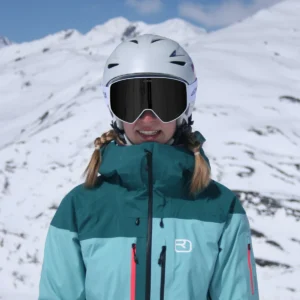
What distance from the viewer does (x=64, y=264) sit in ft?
6.97

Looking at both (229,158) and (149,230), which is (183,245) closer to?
(149,230)

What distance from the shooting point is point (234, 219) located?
2176mm

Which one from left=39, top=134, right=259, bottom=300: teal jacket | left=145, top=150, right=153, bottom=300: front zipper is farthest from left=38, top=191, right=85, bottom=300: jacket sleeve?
left=145, top=150, right=153, bottom=300: front zipper

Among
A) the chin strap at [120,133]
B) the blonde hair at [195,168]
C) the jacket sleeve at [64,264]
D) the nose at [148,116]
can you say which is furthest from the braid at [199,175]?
the jacket sleeve at [64,264]

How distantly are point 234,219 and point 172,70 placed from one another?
867mm

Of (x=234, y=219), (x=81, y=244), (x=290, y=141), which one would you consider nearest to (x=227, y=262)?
(x=234, y=219)

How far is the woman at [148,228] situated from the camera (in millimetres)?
2049

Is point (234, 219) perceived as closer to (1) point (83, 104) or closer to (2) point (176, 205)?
(2) point (176, 205)

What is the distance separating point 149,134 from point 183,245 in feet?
2.05

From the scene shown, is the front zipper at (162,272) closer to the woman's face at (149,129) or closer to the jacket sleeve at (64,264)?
the jacket sleeve at (64,264)

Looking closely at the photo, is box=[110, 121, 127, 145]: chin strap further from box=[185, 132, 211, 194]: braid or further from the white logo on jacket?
the white logo on jacket

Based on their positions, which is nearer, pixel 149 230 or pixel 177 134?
pixel 149 230

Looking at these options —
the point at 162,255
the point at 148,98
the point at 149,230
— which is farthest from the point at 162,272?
the point at 148,98

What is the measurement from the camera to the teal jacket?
2.04m
